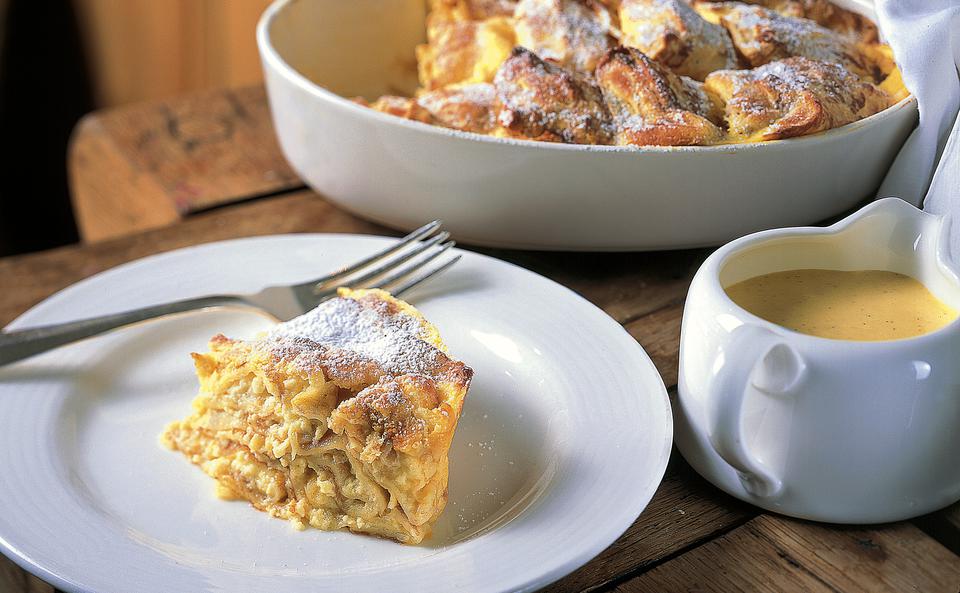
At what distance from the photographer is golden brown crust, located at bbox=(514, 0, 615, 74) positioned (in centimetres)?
116

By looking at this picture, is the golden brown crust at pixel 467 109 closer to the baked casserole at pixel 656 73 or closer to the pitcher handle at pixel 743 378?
the baked casserole at pixel 656 73

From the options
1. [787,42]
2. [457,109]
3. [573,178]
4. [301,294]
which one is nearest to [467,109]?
[457,109]

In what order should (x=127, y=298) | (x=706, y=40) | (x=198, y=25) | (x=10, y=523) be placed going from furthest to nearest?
(x=198, y=25) < (x=706, y=40) < (x=127, y=298) < (x=10, y=523)

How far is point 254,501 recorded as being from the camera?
2.58ft

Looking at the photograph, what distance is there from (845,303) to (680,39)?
44 cm

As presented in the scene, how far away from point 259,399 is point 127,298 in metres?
0.27

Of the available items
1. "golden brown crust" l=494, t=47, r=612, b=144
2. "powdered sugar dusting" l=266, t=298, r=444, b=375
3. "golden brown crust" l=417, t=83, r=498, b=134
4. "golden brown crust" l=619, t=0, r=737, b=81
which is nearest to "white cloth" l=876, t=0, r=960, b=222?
"golden brown crust" l=619, t=0, r=737, b=81

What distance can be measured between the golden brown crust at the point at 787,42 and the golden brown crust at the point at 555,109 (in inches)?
8.5

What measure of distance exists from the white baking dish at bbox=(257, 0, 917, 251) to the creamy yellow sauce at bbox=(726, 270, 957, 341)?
204 millimetres

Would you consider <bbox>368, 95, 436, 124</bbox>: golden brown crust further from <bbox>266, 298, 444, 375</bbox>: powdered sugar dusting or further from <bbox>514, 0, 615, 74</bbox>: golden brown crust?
<bbox>266, 298, 444, 375</bbox>: powdered sugar dusting

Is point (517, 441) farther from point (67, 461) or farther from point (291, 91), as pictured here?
point (291, 91)

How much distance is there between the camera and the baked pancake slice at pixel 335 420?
729mm

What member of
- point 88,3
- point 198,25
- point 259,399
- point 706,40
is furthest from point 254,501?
point 88,3

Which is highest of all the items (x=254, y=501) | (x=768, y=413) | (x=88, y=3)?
(x=768, y=413)
